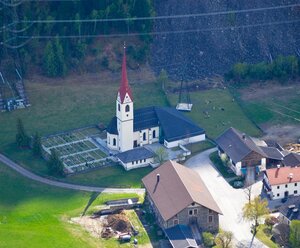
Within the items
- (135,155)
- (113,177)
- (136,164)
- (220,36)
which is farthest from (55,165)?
(220,36)

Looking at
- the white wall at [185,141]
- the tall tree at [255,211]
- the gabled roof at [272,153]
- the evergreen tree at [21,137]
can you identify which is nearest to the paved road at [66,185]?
the evergreen tree at [21,137]

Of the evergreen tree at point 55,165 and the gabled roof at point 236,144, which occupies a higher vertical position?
the gabled roof at point 236,144

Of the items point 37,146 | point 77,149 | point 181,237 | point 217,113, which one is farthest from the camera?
point 217,113

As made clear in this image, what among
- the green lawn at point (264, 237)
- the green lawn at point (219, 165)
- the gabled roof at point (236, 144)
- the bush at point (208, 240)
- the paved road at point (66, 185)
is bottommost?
the green lawn at point (264, 237)

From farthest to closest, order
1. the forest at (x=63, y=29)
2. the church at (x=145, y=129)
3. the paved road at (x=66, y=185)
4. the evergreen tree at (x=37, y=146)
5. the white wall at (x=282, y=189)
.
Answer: the forest at (x=63, y=29) → the church at (x=145, y=129) → the evergreen tree at (x=37, y=146) → the paved road at (x=66, y=185) → the white wall at (x=282, y=189)

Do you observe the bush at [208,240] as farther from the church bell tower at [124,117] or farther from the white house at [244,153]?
the church bell tower at [124,117]

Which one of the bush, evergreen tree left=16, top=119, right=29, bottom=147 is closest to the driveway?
the bush

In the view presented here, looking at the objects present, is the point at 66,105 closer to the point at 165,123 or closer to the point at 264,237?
the point at 165,123
